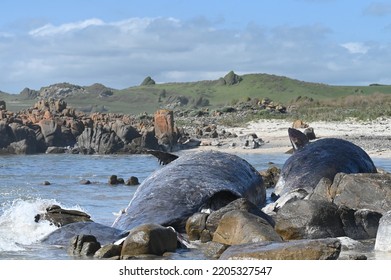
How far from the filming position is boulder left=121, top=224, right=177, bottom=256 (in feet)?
29.5

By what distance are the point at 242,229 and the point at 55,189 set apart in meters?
11.7

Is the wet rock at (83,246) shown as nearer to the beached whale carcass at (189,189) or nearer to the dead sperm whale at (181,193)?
the dead sperm whale at (181,193)

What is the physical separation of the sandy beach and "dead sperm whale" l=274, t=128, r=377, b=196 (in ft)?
45.1

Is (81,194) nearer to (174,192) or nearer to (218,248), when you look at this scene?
(174,192)

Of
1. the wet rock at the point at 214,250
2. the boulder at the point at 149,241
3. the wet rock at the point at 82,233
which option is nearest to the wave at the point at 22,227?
the wet rock at the point at 82,233

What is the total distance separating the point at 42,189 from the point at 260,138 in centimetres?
1712

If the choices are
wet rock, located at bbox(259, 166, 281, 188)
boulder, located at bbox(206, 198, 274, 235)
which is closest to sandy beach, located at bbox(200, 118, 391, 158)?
wet rock, located at bbox(259, 166, 281, 188)

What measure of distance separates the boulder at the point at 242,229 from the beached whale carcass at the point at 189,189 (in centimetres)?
93

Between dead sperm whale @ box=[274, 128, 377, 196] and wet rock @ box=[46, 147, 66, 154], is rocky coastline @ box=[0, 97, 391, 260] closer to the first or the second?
dead sperm whale @ box=[274, 128, 377, 196]

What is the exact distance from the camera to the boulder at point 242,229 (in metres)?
9.26

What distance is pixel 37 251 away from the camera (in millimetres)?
9766

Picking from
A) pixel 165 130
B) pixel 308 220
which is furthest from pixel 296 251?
pixel 165 130

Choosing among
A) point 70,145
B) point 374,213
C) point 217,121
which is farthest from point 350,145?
point 217,121

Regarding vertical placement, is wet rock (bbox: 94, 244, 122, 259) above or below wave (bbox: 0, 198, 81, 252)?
above
